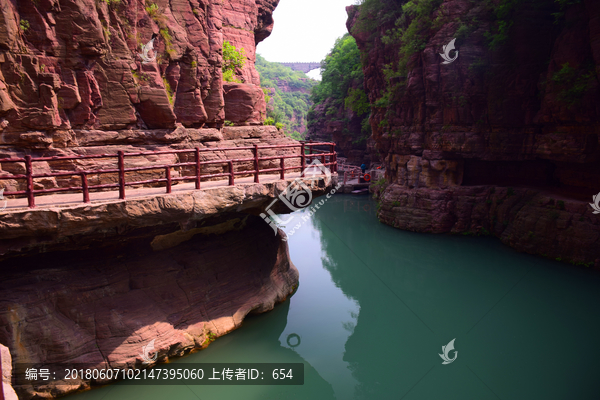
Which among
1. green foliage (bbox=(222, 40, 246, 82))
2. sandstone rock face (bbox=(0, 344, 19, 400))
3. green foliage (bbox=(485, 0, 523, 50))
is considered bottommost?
sandstone rock face (bbox=(0, 344, 19, 400))

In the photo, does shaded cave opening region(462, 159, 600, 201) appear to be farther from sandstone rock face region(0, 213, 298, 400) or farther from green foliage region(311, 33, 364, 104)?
green foliage region(311, 33, 364, 104)

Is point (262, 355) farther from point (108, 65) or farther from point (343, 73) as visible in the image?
point (343, 73)

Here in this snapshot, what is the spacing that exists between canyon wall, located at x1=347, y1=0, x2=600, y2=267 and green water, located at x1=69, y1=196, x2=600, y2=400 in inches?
87.7

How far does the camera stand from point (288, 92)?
8294 centimetres

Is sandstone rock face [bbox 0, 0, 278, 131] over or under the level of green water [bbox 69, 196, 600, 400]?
over

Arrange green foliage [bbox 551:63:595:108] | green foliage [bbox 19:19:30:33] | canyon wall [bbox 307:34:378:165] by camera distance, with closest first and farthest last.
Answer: green foliage [bbox 19:19:30:33] < green foliage [bbox 551:63:595:108] < canyon wall [bbox 307:34:378:165]

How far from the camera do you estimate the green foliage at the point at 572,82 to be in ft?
42.0

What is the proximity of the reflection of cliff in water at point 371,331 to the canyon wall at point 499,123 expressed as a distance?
13.8ft

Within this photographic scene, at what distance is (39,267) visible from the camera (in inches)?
271

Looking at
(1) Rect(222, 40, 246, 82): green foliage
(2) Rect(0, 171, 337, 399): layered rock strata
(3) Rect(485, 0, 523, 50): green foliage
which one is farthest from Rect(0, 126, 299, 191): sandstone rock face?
(3) Rect(485, 0, 523, 50): green foliage

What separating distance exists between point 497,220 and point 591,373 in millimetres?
9810

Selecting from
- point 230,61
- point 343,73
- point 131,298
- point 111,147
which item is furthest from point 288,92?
point 131,298

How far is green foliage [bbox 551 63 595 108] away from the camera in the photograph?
12789 millimetres

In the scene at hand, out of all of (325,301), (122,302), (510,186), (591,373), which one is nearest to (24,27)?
(122,302)
